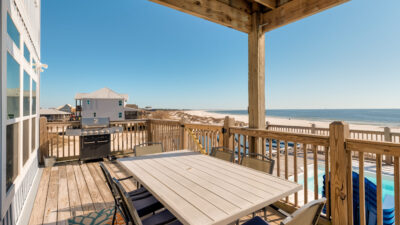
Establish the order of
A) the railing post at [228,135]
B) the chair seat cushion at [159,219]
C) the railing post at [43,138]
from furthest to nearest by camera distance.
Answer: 1. the railing post at [43,138]
2. the railing post at [228,135]
3. the chair seat cushion at [159,219]

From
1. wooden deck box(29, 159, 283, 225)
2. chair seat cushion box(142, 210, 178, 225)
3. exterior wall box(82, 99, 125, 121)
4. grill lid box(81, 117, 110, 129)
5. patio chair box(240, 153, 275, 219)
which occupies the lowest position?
wooden deck box(29, 159, 283, 225)

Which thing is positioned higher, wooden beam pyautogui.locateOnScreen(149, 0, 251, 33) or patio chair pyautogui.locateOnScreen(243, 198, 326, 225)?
wooden beam pyautogui.locateOnScreen(149, 0, 251, 33)

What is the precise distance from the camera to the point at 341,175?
181cm

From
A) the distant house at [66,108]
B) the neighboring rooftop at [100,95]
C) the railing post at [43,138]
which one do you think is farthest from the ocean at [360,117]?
the distant house at [66,108]

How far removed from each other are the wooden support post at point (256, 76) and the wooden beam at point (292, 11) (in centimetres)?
15

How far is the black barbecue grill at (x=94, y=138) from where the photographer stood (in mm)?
4641

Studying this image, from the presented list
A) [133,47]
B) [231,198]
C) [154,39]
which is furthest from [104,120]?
[133,47]

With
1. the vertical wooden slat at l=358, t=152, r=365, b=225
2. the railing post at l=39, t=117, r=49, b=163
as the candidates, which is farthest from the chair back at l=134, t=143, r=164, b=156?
the railing post at l=39, t=117, r=49, b=163

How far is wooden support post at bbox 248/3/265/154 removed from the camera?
2781 mm

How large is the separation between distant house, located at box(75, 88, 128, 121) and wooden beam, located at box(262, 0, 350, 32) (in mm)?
16783

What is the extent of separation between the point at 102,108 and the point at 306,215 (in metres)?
19.8

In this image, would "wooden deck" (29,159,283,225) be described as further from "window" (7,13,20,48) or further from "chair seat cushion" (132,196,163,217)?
"window" (7,13,20,48)

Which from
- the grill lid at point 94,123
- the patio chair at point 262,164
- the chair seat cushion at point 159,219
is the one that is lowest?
the chair seat cushion at point 159,219

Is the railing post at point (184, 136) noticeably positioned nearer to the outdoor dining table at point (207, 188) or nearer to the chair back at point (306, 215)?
the outdoor dining table at point (207, 188)
